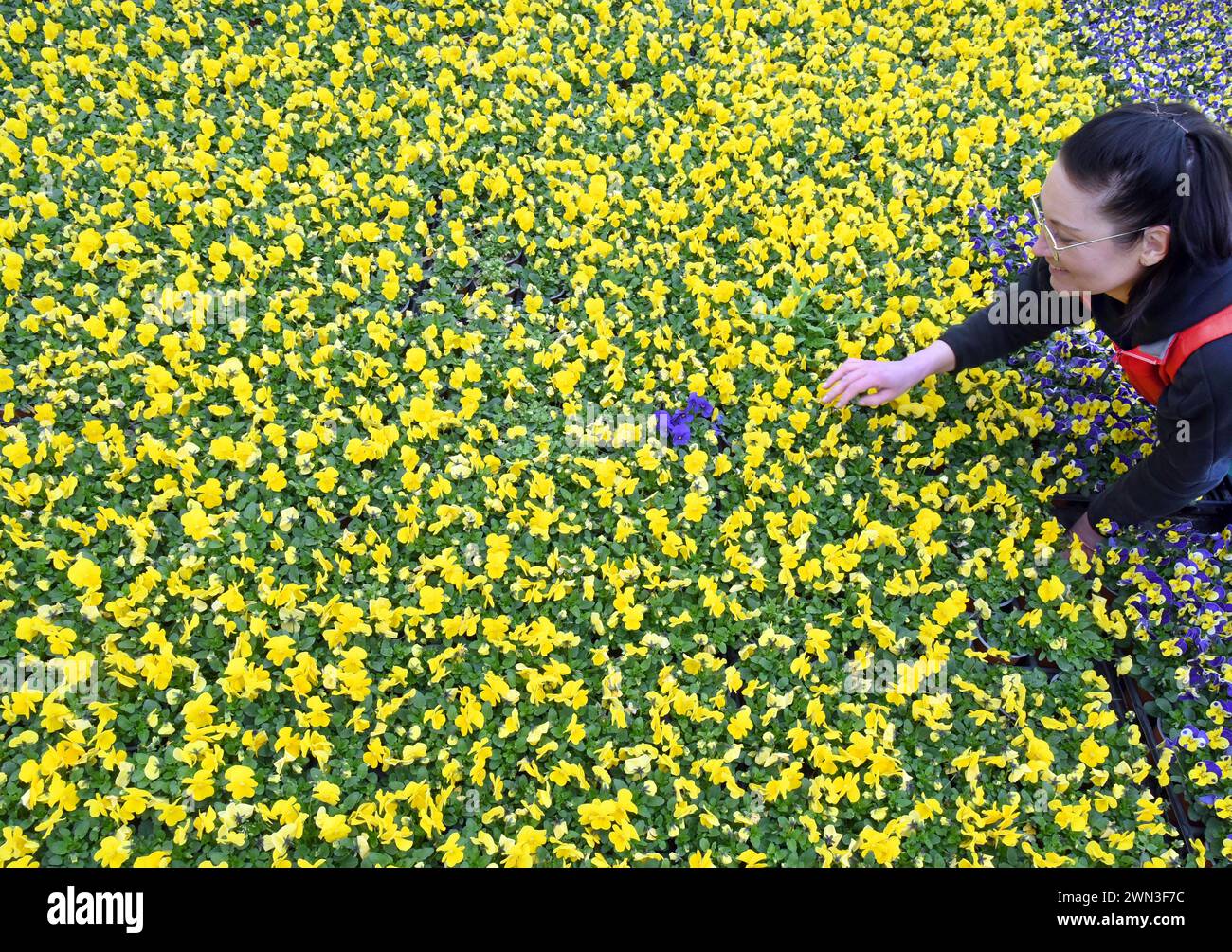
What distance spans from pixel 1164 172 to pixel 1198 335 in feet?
1.82

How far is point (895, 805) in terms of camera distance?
102 inches

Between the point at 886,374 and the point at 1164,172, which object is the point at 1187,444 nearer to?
the point at 1164,172

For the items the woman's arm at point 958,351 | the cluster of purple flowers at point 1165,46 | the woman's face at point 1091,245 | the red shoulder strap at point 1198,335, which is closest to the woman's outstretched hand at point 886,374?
the woman's arm at point 958,351

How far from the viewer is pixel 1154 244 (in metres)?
2.44

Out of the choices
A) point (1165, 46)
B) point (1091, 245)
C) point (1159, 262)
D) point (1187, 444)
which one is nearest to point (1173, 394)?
point (1187, 444)

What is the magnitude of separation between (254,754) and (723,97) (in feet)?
13.6

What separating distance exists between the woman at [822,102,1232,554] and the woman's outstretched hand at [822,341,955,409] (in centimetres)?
55

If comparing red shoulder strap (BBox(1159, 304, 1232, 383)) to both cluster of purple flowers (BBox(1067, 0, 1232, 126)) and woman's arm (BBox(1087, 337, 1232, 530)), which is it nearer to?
woman's arm (BBox(1087, 337, 1232, 530))

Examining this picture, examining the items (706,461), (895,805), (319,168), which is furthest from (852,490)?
(319,168)

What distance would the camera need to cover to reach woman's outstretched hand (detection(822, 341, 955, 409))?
3.22 m

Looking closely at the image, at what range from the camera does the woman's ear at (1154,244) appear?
2.40m

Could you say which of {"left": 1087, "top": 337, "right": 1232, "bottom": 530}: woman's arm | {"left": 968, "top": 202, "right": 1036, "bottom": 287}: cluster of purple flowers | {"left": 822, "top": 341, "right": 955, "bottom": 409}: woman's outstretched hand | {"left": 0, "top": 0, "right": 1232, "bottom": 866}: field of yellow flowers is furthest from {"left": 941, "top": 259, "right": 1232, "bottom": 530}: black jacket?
{"left": 968, "top": 202, "right": 1036, "bottom": 287}: cluster of purple flowers
